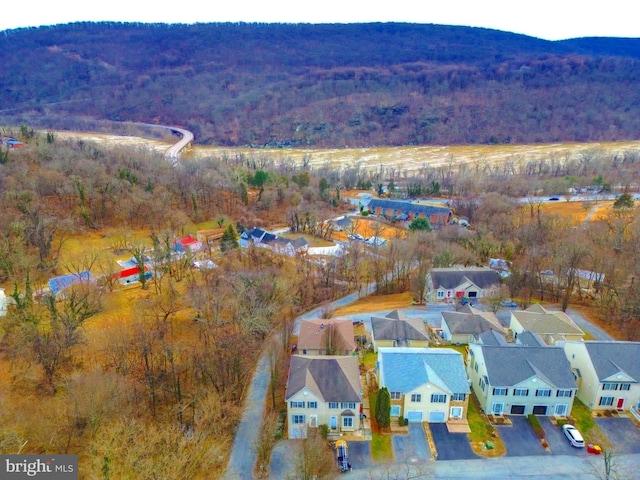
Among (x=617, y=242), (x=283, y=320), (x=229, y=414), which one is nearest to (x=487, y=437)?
(x=229, y=414)

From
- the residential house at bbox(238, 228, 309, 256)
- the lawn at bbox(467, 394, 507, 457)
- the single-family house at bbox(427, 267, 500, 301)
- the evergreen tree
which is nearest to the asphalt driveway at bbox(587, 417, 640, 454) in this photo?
the lawn at bbox(467, 394, 507, 457)

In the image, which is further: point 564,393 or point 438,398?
point 564,393

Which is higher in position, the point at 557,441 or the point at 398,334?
the point at 398,334

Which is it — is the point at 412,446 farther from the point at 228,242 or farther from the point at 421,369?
the point at 228,242

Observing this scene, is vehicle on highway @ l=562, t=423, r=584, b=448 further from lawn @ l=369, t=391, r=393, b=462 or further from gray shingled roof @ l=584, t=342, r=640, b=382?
lawn @ l=369, t=391, r=393, b=462

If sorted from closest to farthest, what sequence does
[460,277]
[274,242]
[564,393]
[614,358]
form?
1. [564,393]
2. [614,358]
3. [460,277]
4. [274,242]

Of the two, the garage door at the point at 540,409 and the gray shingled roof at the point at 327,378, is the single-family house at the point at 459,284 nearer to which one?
the garage door at the point at 540,409

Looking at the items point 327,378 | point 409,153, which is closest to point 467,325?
point 327,378

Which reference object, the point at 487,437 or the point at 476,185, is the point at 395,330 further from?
the point at 476,185

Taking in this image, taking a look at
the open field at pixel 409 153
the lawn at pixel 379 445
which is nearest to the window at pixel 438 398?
the lawn at pixel 379 445
